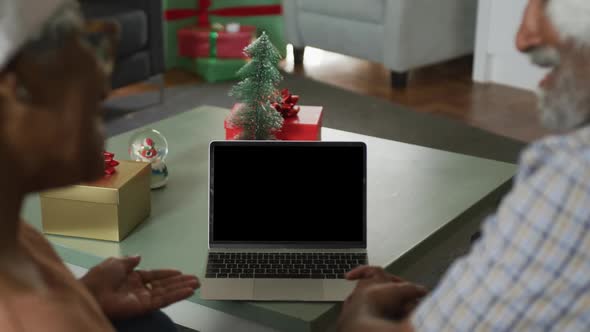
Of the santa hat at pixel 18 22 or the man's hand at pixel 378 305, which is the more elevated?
the santa hat at pixel 18 22

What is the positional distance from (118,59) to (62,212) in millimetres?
1764

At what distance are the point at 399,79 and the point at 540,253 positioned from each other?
3.18m

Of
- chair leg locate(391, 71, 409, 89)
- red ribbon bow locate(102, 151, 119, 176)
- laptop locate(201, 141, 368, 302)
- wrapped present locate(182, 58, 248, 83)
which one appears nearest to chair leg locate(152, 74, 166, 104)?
wrapped present locate(182, 58, 248, 83)

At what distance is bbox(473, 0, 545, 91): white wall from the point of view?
3.95 metres

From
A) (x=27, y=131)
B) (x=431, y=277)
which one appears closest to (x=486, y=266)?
(x=27, y=131)

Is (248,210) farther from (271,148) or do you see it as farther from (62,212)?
(62,212)

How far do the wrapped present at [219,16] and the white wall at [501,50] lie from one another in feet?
3.23

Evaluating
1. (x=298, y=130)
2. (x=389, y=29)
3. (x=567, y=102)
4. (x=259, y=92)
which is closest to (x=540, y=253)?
(x=567, y=102)

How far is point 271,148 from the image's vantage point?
168 centimetres

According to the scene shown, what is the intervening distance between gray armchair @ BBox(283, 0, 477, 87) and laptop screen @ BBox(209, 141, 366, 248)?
2.34m

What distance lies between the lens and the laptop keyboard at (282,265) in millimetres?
1582

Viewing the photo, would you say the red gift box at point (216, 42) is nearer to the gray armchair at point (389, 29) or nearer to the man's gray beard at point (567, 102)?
the gray armchair at point (389, 29)

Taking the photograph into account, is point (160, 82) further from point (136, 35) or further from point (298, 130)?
point (298, 130)

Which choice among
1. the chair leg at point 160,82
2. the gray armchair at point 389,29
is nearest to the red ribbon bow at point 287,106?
the chair leg at point 160,82
